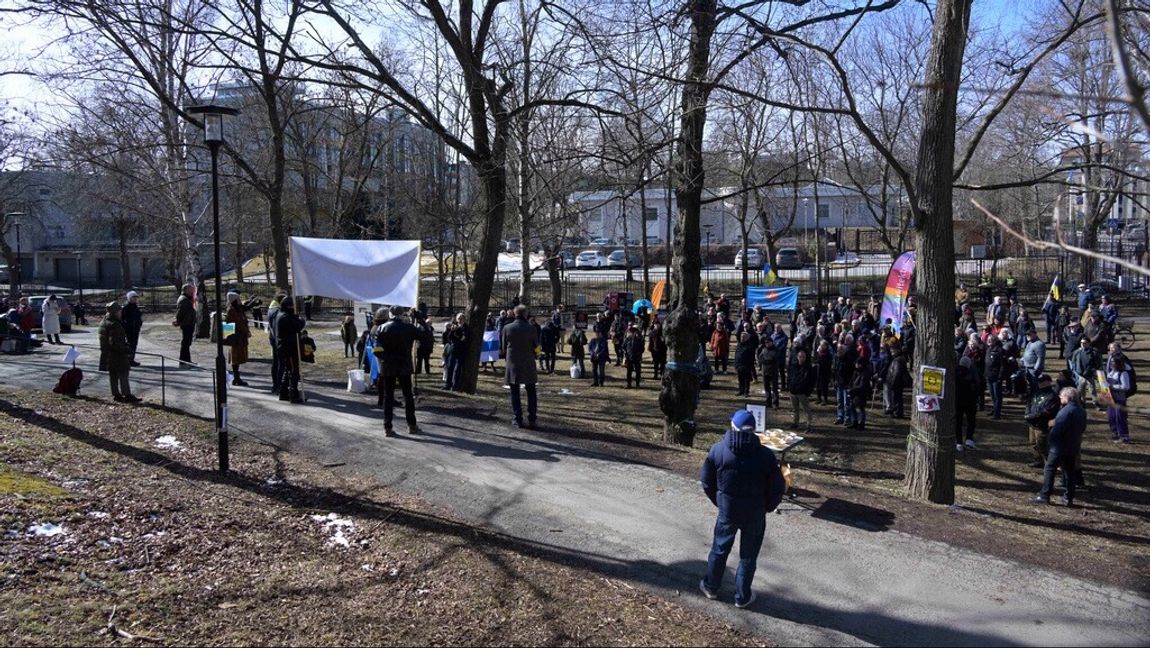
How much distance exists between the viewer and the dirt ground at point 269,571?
18.2 feet

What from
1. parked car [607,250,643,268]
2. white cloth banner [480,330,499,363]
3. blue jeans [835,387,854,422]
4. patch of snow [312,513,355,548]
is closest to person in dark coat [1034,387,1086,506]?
blue jeans [835,387,854,422]

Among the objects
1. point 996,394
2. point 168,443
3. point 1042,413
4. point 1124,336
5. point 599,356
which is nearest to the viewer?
point 168,443

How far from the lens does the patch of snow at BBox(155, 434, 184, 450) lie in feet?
33.3

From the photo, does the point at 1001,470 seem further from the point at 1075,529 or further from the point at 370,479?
the point at 370,479

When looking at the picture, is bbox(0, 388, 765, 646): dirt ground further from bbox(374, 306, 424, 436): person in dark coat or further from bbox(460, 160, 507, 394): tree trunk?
bbox(460, 160, 507, 394): tree trunk

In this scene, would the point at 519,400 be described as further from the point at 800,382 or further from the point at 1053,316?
the point at 1053,316

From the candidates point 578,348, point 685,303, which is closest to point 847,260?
point 578,348

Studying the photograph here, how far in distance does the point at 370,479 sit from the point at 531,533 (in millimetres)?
2478

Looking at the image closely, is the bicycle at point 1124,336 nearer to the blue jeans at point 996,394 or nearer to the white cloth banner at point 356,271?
the blue jeans at point 996,394

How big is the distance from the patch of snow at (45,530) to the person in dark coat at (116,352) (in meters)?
5.96

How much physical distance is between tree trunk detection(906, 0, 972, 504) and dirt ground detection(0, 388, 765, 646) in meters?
4.55

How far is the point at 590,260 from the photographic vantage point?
54.5m

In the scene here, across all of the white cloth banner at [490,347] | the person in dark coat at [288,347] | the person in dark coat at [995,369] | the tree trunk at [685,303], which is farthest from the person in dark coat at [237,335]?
the person in dark coat at [995,369]

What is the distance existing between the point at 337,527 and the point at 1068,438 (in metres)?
8.60
